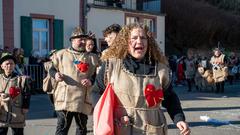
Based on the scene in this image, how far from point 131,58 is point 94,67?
274 centimetres

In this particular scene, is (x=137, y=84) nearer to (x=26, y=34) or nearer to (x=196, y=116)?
(x=196, y=116)

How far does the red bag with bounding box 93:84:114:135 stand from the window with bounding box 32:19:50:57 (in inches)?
666

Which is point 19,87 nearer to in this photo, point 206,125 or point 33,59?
point 206,125

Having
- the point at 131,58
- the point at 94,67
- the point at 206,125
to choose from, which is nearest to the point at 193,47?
the point at 206,125

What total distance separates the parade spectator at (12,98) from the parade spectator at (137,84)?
2550 mm

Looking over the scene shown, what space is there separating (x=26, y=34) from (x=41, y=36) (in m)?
1.35

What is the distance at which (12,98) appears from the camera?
252 inches

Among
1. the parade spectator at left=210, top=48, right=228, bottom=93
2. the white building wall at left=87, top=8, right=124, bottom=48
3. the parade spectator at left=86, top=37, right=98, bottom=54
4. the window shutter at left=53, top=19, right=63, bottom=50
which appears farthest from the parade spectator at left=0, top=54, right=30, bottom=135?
the white building wall at left=87, top=8, right=124, bottom=48

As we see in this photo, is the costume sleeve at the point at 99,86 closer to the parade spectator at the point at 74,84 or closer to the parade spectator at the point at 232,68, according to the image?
the parade spectator at the point at 74,84

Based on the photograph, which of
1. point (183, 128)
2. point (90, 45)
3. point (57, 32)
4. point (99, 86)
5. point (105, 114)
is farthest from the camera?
point (57, 32)

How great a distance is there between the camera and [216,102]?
15.1 m

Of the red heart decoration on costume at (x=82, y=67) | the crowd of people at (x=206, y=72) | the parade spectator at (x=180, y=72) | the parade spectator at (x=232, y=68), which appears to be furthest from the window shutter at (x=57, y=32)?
the red heart decoration on costume at (x=82, y=67)

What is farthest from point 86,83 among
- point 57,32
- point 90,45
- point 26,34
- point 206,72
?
point 57,32

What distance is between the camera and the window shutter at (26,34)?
19812mm
